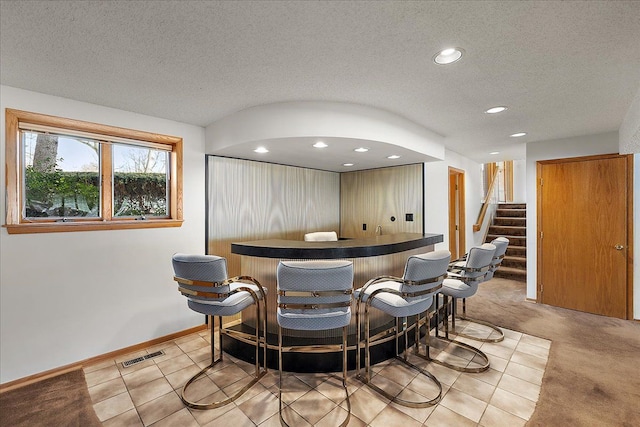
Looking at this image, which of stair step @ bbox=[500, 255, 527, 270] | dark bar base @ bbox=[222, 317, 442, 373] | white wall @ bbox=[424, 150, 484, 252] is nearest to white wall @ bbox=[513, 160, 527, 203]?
stair step @ bbox=[500, 255, 527, 270]

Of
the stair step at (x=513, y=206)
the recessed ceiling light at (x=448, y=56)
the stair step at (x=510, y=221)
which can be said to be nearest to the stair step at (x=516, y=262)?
the stair step at (x=510, y=221)

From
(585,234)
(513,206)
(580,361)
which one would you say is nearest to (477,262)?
(580,361)

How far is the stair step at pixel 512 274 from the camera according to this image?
5371mm

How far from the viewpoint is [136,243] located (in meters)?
2.90

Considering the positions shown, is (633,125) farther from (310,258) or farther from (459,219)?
(310,258)

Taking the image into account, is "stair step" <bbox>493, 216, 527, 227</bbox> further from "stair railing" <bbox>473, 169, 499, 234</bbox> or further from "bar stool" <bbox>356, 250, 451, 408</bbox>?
"bar stool" <bbox>356, 250, 451, 408</bbox>

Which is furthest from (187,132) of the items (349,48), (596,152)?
(596,152)

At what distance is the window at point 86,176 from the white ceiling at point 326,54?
0.32m

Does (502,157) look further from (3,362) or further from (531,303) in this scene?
(3,362)

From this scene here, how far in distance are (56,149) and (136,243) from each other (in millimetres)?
1057

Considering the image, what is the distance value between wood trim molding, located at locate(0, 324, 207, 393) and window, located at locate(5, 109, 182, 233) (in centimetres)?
119

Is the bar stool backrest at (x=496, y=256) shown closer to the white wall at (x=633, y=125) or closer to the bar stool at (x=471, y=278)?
the bar stool at (x=471, y=278)

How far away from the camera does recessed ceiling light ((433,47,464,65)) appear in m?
1.79

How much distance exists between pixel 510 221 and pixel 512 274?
5.40 feet
